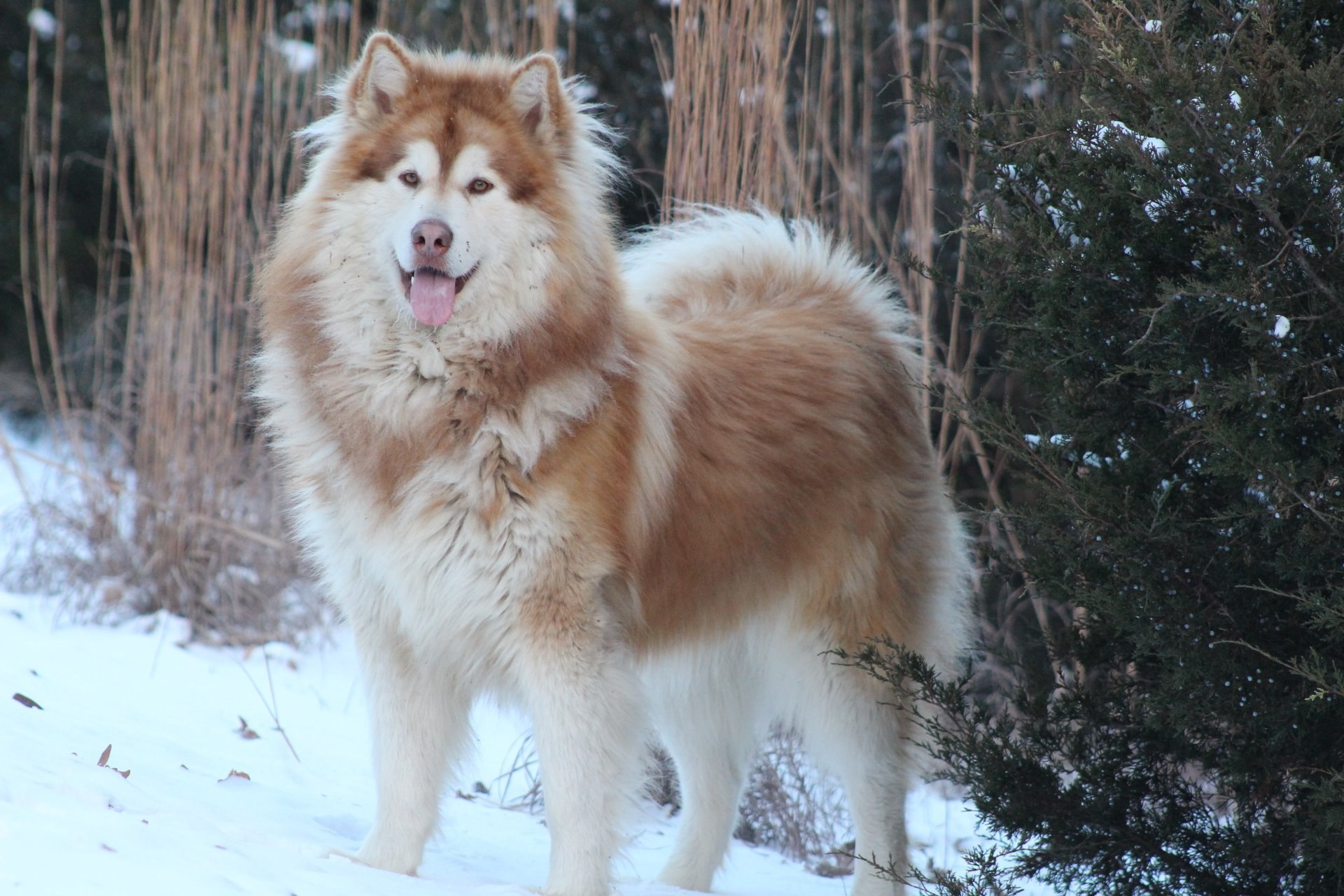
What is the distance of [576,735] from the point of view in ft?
9.61

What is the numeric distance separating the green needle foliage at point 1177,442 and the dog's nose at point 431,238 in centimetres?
122

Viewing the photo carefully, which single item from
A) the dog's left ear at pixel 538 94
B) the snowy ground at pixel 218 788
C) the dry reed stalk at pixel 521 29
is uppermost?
the dry reed stalk at pixel 521 29

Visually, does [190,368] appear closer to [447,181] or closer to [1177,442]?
[447,181]

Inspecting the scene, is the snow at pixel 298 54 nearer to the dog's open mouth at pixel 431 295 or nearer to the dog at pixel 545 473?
the dog at pixel 545 473

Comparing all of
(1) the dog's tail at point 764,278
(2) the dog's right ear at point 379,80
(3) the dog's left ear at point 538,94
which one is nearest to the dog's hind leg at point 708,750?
(1) the dog's tail at point 764,278

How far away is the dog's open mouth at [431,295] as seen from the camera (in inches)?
115

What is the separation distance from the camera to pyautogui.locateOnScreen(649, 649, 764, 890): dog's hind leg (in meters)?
3.83

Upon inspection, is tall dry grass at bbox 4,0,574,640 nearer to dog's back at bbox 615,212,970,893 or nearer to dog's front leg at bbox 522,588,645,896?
dog's back at bbox 615,212,970,893

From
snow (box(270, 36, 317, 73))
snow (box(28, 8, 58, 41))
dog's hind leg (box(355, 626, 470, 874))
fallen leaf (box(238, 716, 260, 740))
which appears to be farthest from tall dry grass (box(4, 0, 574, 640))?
snow (box(28, 8, 58, 41))

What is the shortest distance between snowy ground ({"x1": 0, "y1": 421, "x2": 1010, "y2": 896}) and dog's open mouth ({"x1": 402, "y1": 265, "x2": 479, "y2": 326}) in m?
1.11

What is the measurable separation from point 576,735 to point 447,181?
4.47 ft

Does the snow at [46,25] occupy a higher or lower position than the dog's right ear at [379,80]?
higher

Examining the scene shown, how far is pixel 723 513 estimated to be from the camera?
331 centimetres

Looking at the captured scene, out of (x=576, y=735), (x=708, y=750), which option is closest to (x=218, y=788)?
(x=576, y=735)
